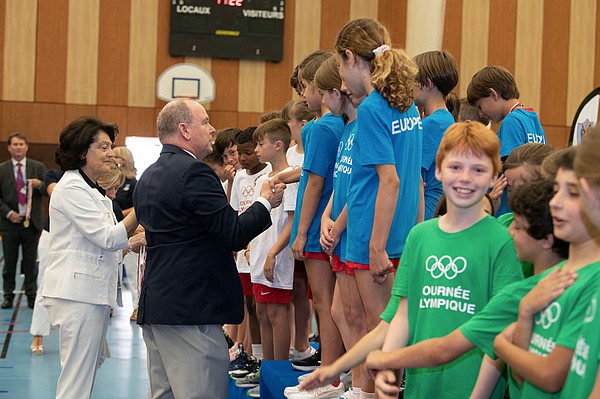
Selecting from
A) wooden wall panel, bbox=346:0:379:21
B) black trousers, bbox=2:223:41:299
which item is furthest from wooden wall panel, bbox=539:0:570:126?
black trousers, bbox=2:223:41:299

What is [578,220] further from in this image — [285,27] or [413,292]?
[285,27]

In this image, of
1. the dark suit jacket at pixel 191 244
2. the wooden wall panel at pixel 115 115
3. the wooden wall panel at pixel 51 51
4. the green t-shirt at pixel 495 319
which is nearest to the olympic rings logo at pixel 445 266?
the green t-shirt at pixel 495 319

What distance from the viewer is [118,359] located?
6.61 metres

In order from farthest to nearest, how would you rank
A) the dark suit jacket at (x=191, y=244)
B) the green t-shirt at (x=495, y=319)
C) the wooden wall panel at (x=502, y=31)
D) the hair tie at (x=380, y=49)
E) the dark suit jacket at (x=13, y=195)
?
1. the wooden wall panel at (x=502, y=31)
2. the dark suit jacket at (x=13, y=195)
3. the dark suit jacket at (x=191, y=244)
4. the hair tie at (x=380, y=49)
5. the green t-shirt at (x=495, y=319)

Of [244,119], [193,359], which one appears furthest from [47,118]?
[193,359]

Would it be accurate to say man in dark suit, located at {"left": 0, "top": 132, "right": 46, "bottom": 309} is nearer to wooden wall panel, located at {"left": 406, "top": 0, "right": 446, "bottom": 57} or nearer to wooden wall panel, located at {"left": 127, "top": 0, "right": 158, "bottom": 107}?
wooden wall panel, located at {"left": 127, "top": 0, "right": 158, "bottom": 107}

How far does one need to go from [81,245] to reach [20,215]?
18.3 feet

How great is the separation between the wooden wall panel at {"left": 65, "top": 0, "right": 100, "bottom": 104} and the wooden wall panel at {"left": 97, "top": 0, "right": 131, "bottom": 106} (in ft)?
0.31

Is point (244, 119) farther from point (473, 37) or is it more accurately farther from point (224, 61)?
point (473, 37)

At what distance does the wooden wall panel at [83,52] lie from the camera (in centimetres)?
1316

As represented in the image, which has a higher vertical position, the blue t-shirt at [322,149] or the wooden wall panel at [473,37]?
the wooden wall panel at [473,37]

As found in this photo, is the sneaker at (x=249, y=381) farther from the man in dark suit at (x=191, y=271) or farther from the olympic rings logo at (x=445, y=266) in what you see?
the olympic rings logo at (x=445, y=266)

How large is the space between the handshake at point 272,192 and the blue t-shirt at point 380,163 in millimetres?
539

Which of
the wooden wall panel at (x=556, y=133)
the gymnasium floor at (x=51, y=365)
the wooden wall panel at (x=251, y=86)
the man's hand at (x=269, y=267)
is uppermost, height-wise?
the wooden wall panel at (x=251, y=86)
